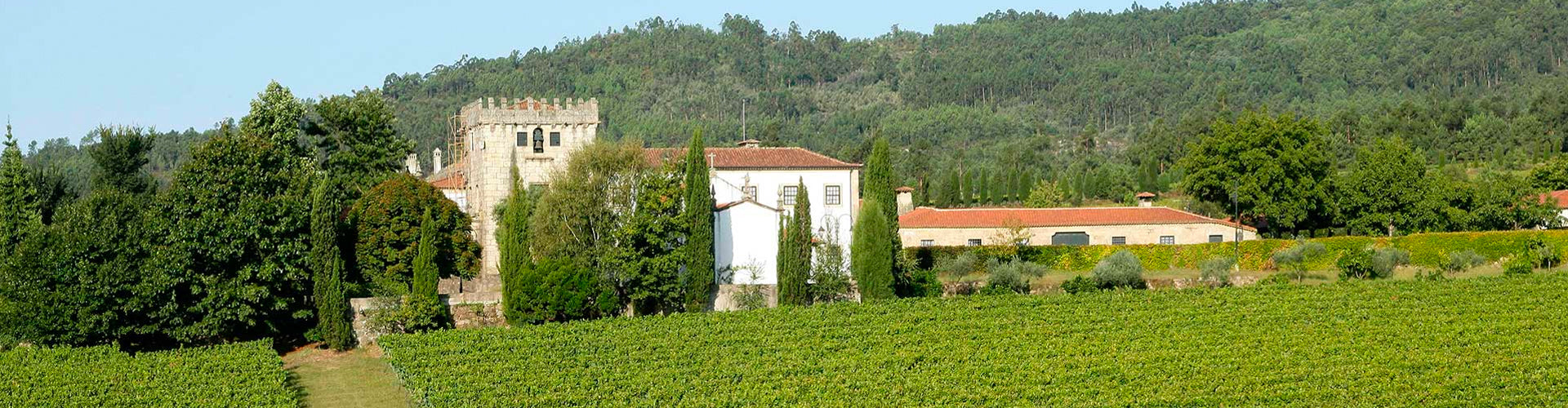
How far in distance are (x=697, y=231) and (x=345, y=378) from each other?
10928 millimetres

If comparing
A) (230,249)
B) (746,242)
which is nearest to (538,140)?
(746,242)

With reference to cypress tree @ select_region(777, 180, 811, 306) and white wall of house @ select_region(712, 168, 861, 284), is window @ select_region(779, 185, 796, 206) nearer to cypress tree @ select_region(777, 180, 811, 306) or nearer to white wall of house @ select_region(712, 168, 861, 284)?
white wall of house @ select_region(712, 168, 861, 284)

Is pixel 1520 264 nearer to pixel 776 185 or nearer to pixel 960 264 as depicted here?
pixel 960 264

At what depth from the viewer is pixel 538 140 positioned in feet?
188

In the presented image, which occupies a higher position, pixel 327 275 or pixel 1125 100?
pixel 1125 100

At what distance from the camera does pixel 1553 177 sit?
79.2 m

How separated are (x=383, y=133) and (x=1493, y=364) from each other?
38563 millimetres

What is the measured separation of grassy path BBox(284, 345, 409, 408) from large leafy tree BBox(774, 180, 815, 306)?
459 inches

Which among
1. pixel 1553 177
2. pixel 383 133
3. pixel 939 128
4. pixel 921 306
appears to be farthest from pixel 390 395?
pixel 939 128

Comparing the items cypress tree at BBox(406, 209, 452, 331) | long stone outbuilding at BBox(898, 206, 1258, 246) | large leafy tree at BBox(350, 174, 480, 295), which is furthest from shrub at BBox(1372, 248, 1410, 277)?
large leafy tree at BBox(350, 174, 480, 295)

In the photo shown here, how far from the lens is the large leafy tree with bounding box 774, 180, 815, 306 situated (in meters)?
49.2

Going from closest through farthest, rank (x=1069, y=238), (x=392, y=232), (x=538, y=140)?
(x=392, y=232) < (x=538, y=140) < (x=1069, y=238)

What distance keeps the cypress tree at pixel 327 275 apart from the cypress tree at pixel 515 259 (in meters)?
4.46

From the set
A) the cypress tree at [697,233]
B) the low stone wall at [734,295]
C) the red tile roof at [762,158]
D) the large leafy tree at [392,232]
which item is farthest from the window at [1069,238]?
the large leafy tree at [392,232]
